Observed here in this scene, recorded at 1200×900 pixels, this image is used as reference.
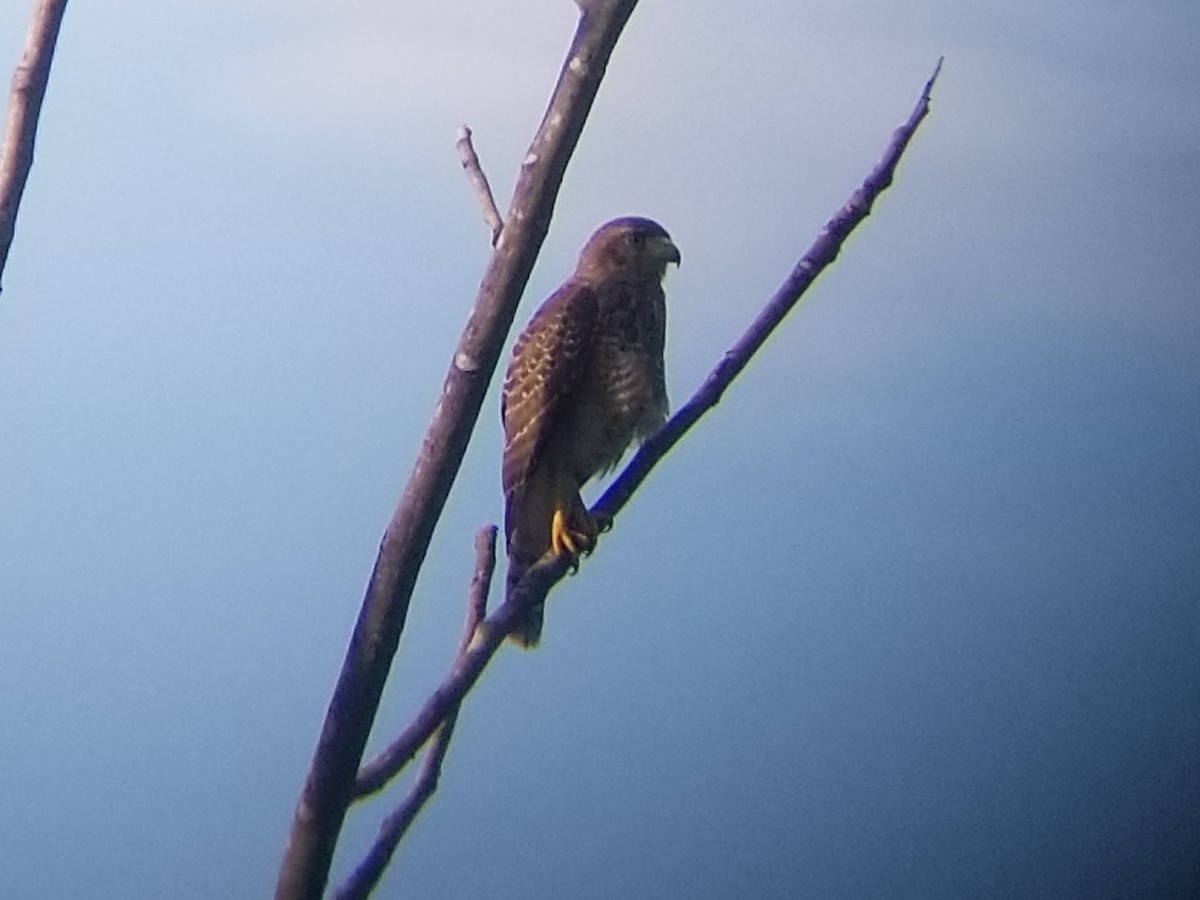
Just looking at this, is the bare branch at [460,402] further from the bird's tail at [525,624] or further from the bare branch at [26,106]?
the bird's tail at [525,624]

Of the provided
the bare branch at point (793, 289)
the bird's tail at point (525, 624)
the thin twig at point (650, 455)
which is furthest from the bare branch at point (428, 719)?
the bird's tail at point (525, 624)

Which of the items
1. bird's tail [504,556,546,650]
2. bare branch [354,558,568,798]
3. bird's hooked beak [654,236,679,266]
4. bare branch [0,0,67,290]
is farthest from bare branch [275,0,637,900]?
bird's hooked beak [654,236,679,266]

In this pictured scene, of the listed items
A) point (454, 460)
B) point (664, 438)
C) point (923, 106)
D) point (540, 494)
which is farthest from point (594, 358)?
point (454, 460)

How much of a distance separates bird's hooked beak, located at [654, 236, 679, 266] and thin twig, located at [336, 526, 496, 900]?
1321 mm

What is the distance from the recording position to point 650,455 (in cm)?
151

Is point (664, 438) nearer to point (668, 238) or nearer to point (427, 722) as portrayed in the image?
point (427, 722)

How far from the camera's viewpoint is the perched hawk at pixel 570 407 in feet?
8.45

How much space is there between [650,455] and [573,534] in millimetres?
1068

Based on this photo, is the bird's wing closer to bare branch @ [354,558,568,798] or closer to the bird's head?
the bird's head

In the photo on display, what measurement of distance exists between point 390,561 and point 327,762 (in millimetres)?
146

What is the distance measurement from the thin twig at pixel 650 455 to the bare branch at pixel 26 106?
46cm

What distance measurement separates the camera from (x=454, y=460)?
106 centimetres

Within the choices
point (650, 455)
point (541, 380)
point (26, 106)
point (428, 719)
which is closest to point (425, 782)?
point (428, 719)

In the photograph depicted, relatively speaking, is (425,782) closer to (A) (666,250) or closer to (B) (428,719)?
→ (B) (428,719)
